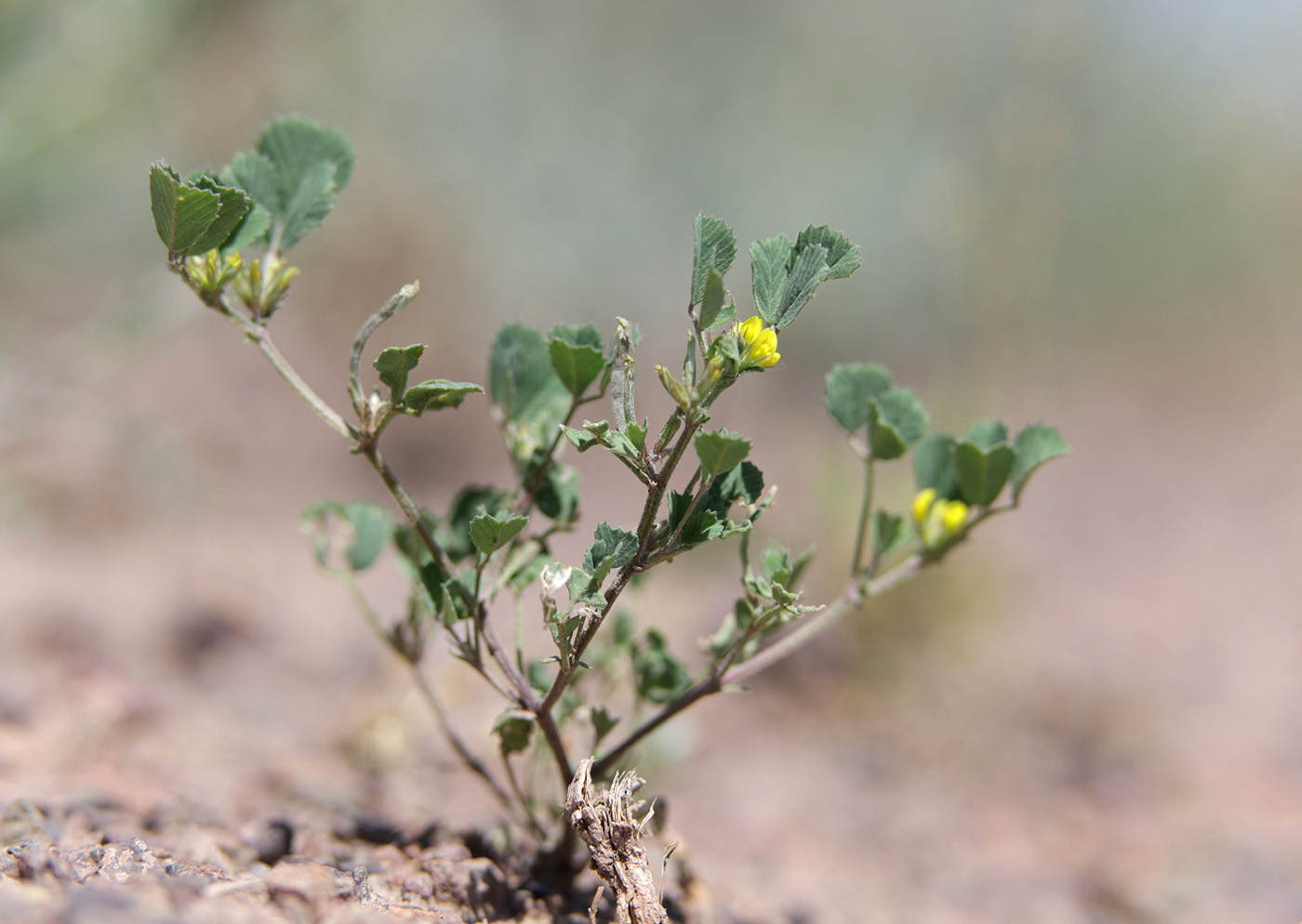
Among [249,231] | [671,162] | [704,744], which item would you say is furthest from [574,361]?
[671,162]

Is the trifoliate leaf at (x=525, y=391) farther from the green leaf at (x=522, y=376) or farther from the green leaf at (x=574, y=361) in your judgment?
the green leaf at (x=574, y=361)

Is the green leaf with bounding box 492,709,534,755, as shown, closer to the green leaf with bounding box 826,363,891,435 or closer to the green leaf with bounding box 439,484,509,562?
the green leaf with bounding box 439,484,509,562

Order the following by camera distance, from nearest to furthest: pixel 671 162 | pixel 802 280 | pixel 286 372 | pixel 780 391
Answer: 1. pixel 802 280
2. pixel 286 372
3. pixel 780 391
4. pixel 671 162

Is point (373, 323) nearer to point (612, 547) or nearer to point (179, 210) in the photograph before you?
point (179, 210)

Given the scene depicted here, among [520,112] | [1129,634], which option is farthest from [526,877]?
[520,112]

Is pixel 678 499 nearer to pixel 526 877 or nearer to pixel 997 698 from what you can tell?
pixel 526 877

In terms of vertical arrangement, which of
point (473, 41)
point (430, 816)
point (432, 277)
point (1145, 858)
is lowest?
point (1145, 858)
